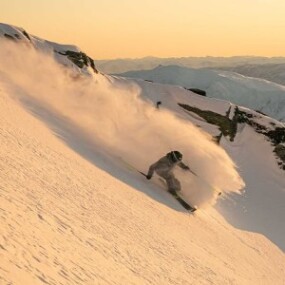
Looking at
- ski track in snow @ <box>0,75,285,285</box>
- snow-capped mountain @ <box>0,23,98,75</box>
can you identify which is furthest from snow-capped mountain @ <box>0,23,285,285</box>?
snow-capped mountain @ <box>0,23,98,75</box>

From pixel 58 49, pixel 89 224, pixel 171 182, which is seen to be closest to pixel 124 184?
pixel 171 182

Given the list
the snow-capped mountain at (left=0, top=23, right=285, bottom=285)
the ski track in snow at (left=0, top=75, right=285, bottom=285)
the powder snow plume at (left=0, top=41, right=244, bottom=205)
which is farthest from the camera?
the powder snow plume at (left=0, top=41, right=244, bottom=205)

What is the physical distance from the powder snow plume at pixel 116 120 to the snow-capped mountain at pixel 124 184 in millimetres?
106

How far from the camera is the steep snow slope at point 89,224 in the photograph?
962 cm

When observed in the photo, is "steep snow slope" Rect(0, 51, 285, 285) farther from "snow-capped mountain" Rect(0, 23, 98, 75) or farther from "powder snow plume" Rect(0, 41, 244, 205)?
"snow-capped mountain" Rect(0, 23, 98, 75)

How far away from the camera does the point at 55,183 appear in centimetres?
1460

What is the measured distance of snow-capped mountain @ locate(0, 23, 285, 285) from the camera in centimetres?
1077

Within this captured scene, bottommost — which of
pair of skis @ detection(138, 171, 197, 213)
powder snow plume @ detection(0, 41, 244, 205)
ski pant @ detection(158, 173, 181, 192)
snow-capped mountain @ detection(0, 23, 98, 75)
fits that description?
pair of skis @ detection(138, 171, 197, 213)

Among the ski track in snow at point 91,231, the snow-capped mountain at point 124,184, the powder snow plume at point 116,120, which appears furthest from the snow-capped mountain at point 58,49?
the ski track in snow at point 91,231

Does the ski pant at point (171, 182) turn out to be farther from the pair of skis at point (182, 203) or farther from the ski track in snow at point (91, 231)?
the ski track in snow at point (91, 231)

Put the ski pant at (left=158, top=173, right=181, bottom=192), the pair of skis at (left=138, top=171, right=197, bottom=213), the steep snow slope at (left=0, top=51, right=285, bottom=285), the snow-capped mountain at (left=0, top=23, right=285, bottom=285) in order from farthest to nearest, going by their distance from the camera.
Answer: the ski pant at (left=158, top=173, right=181, bottom=192) → the pair of skis at (left=138, top=171, right=197, bottom=213) → the snow-capped mountain at (left=0, top=23, right=285, bottom=285) → the steep snow slope at (left=0, top=51, right=285, bottom=285)

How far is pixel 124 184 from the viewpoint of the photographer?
2034cm

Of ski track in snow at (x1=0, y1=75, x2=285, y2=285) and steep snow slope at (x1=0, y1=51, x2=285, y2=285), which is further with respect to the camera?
steep snow slope at (x1=0, y1=51, x2=285, y2=285)

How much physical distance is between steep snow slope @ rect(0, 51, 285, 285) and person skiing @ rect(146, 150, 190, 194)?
71 centimetres
